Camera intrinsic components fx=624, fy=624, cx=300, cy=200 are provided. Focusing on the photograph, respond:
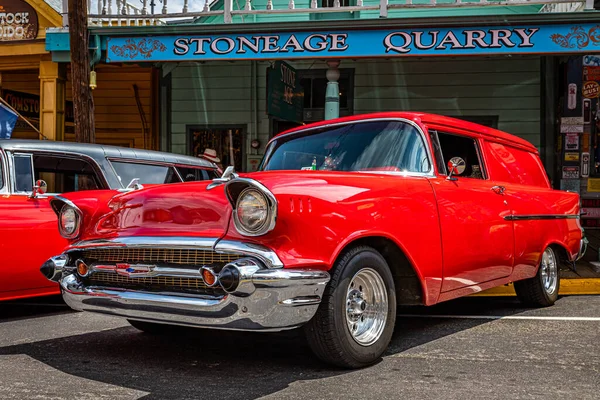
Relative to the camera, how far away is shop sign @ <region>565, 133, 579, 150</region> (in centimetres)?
1198

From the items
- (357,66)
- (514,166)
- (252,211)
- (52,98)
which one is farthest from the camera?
(357,66)

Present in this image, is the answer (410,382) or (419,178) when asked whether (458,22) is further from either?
(410,382)

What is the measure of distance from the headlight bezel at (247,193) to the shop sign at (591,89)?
34.7 feet

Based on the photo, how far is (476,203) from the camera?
470cm

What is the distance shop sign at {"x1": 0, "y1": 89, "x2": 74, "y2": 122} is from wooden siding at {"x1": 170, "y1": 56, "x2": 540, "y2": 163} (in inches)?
116

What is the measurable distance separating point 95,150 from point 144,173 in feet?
2.02

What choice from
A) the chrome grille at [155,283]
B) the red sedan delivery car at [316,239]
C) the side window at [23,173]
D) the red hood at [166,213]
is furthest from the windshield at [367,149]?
the side window at [23,173]

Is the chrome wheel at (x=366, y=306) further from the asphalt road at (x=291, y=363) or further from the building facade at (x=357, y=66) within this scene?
the building facade at (x=357, y=66)

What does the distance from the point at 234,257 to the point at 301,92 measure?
8.84 meters

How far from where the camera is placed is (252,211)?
3.29 meters

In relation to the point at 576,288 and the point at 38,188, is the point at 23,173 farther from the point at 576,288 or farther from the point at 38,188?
the point at 576,288

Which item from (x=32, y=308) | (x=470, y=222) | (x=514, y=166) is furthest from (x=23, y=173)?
(x=514, y=166)

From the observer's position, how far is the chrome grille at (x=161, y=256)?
3.33 metres

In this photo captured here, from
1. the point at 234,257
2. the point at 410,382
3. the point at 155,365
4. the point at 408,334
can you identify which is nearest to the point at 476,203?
the point at 408,334
